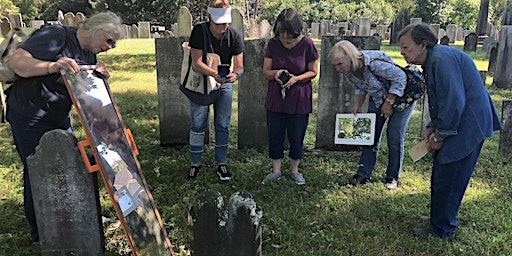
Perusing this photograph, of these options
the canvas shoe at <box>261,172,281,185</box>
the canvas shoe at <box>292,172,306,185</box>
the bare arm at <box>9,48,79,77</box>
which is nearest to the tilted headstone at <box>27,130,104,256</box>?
the bare arm at <box>9,48,79,77</box>

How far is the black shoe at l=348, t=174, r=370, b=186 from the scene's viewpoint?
463 cm

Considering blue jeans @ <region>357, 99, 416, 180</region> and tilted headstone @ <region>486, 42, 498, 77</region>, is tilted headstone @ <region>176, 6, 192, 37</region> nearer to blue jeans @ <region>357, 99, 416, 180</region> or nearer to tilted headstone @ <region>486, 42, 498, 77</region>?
blue jeans @ <region>357, 99, 416, 180</region>

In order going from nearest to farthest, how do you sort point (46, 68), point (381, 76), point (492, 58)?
point (46, 68)
point (381, 76)
point (492, 58)

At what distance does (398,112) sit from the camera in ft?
14.1

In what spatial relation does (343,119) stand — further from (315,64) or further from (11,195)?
(11,195)

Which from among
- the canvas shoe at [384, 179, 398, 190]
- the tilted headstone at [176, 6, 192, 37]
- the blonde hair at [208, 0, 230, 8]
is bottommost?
the canvas shoe at [384, 179, 398, 190]

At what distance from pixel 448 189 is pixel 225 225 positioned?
7.61 ft

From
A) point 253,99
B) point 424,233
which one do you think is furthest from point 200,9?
point 424,233

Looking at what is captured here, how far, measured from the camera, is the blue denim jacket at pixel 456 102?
3090mm

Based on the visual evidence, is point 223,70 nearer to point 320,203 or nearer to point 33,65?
point 320,203

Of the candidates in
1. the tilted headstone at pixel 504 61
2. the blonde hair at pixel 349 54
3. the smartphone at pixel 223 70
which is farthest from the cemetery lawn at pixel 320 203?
the tilted headstone at pixel 504 61

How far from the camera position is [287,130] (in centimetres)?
454

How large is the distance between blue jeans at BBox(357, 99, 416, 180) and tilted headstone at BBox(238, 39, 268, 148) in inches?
57.4

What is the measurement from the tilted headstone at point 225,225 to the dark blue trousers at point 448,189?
214 cm
